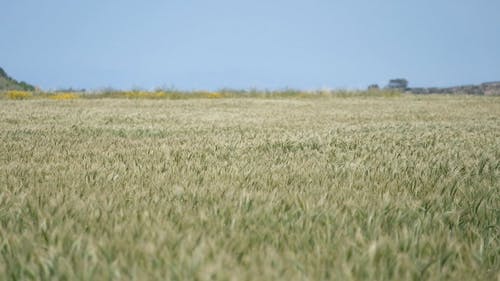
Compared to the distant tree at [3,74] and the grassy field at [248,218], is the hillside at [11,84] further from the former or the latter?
the grassy field at [248,218]

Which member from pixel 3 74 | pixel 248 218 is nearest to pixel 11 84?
pixel 3 74

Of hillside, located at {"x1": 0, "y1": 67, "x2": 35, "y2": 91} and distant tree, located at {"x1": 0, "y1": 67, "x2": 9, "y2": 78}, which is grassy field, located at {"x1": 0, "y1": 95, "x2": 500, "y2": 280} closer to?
hillside, located at {"x1": 0, "y1": 67, "x2": 35, "y2": 91}

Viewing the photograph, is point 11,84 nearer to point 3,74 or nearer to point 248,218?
point 3,74

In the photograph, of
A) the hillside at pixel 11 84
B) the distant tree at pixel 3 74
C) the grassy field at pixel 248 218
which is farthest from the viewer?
the distant tree at pixel 3 74

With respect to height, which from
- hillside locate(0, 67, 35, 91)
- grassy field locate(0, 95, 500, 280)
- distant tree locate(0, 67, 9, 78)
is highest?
distant tree locate(0, 67, 9, 78)

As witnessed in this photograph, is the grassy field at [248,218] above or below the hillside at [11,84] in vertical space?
below

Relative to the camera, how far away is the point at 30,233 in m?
1.69

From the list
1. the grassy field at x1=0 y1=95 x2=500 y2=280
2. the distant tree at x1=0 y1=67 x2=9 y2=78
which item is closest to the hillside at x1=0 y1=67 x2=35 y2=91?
the distant tree at x1=0 y1=67 x2=9 y2=78

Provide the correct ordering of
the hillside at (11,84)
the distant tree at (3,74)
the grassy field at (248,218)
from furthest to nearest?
the distant tree at (3,74) < the hillside at (11,84) < the grassy field at (248,218)

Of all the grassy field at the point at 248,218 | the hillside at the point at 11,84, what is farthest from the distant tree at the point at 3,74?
the grassy field at the point at 248,218

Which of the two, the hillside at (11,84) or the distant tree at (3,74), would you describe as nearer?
the hillside at (11,84)

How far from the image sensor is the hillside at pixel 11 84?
5000 centimetres

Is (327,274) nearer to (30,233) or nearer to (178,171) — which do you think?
(30,233)

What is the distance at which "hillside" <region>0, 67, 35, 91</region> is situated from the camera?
5000 centimetres
